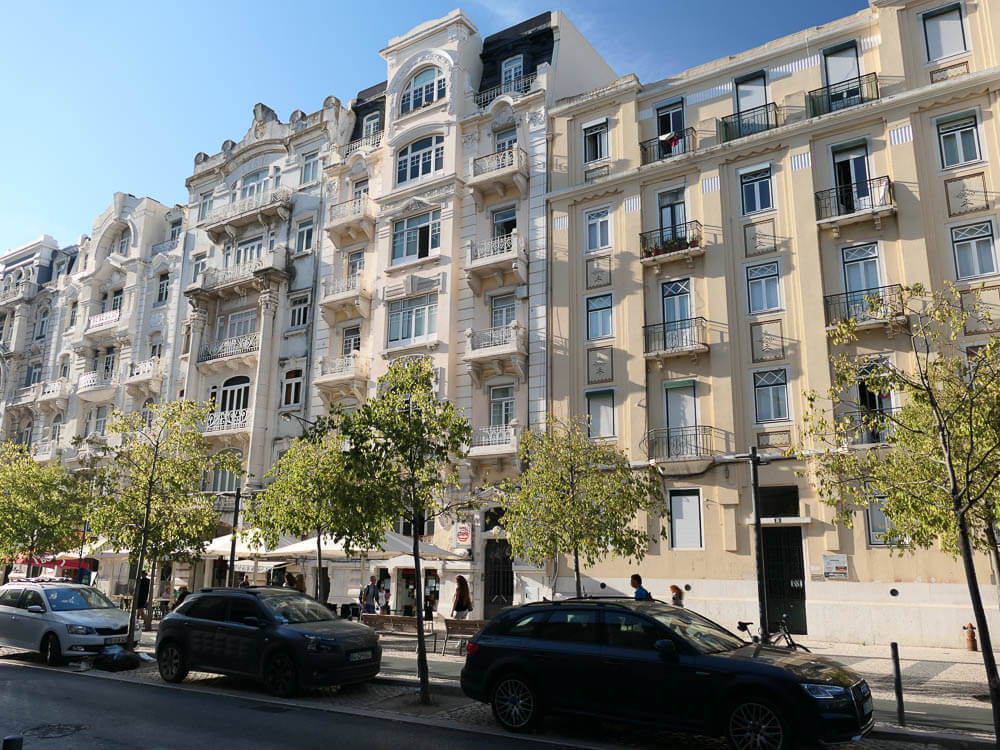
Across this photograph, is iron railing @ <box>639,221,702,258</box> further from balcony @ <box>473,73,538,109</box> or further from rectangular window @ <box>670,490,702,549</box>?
balcony @ <box>473,73,538,109</box>

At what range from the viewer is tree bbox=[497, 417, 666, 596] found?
16.6 m

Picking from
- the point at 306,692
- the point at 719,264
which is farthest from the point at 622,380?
the point at 306,692

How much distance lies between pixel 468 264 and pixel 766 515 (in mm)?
12837

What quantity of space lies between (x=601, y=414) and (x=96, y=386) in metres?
27.5

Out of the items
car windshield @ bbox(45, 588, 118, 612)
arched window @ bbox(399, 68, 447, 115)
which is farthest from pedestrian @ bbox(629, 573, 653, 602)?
arched window @ bbox(399, 68, 447, 115)

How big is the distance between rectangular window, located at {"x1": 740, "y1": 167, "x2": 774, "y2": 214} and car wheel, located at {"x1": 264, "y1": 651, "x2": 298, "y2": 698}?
1826cm

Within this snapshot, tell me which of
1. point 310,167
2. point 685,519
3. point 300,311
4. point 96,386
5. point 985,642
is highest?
point 310,167

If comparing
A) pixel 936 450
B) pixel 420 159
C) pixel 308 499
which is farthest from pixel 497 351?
pixel 936 450

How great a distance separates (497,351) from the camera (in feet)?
83.1

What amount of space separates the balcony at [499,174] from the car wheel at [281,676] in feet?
63.7

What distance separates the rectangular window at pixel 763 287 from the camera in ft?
72.8

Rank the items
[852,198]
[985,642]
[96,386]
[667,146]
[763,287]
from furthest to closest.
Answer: [96,386]
[667,146]
[763,287]
[852,198]
[985,642]

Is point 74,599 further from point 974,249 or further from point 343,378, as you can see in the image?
point 974,249

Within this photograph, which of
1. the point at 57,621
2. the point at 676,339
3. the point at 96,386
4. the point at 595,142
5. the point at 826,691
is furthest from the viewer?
the point at 96,386
